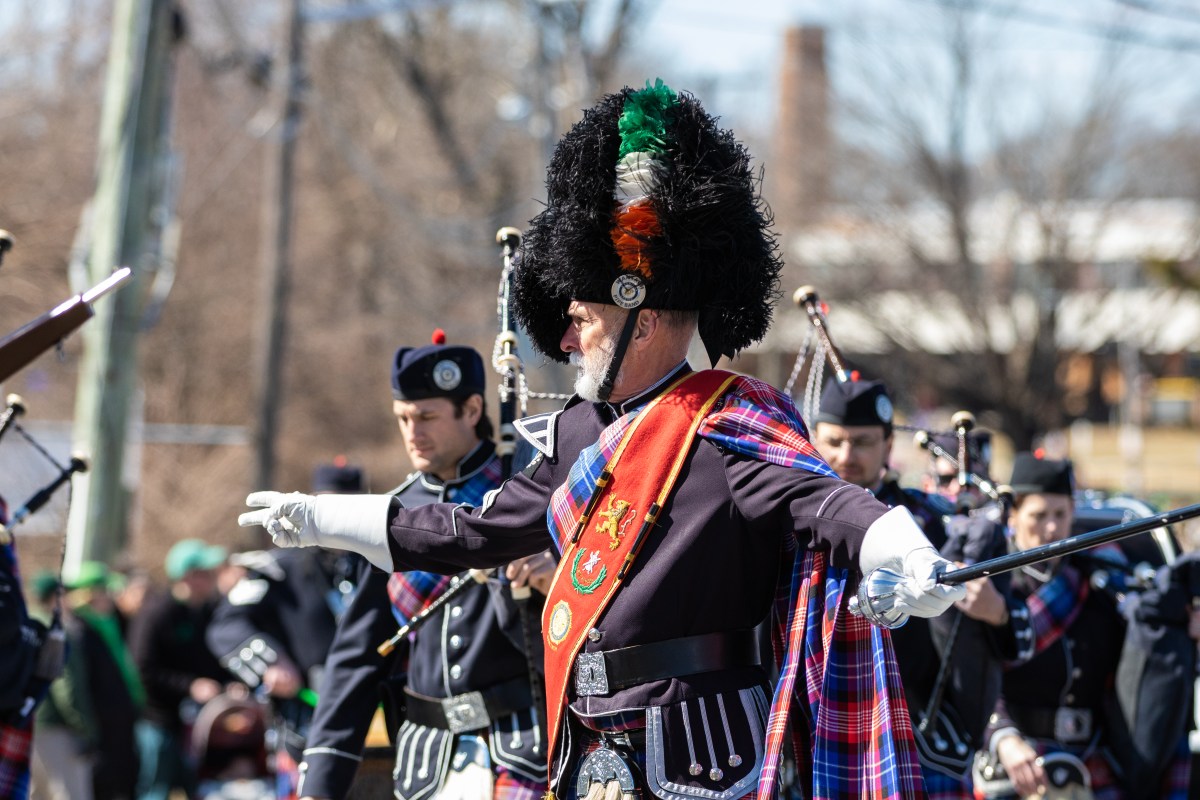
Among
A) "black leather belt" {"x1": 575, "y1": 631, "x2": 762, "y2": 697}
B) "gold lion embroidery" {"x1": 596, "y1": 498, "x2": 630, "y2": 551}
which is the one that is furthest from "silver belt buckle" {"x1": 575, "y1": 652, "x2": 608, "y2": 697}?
"gold lion embroidery" {"x1": 596, "y1": 498, "x2": 630, "y2": 551}

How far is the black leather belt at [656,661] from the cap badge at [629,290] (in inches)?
31.4

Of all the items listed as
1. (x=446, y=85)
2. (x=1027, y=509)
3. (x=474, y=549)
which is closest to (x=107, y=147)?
(x=1027, y=509)

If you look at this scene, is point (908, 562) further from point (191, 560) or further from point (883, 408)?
point (191, 560)

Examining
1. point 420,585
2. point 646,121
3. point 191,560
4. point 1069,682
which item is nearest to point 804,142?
point 191,560

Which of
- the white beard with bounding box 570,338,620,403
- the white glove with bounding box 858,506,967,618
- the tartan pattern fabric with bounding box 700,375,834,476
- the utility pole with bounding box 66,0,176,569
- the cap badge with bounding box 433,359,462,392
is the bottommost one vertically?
the white glove with bounding box 858,506,967,618

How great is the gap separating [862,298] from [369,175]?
6.60 metres

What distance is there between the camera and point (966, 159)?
19547 millimetres

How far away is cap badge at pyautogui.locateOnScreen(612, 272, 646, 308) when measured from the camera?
383 centimetres

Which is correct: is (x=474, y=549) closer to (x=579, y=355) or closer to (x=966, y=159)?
(x=579, y=355)

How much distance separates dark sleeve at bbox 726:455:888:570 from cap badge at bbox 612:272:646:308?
44 cm

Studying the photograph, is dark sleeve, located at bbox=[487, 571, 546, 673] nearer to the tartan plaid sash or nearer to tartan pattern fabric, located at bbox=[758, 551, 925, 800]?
the tartan plaid sash

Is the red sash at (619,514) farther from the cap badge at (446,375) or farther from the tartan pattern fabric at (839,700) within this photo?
the cap badge at (446,375)

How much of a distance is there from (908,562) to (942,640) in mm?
2462

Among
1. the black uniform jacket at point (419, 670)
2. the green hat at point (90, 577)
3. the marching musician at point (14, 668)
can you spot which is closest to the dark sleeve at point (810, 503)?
the black uniform jacket at point (419, 670)
